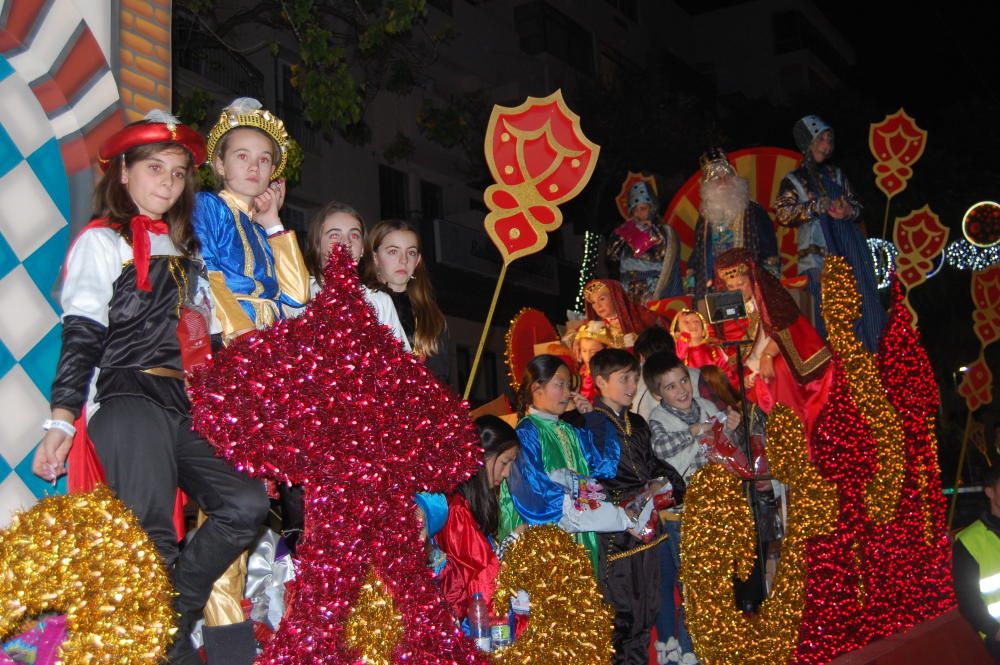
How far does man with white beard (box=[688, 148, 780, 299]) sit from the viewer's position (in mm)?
8867

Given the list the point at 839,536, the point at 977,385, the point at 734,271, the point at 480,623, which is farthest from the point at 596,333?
the point at 977,385

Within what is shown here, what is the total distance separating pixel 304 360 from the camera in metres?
3.15

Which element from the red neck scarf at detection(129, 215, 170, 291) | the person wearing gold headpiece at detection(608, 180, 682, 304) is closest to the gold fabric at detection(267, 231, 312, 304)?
the red neck scarf at detection(129, 215, 170, 291)

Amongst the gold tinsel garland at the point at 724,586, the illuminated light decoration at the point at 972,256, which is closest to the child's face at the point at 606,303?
the gold tinsel garland at the point at 724,586

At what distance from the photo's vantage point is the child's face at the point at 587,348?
26.1ft

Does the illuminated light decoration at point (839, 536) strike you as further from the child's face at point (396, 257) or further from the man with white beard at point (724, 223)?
the child's face at point (396, 257)

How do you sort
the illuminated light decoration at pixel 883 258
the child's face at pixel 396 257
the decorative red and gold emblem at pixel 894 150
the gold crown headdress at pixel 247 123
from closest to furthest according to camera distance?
the gold crown headdress at pixel 247 123 → the child's face at pixel 396 257 → the decorative red and gold emblem at pixel 894 150 → the illuminated light decoration at pixel 883 258

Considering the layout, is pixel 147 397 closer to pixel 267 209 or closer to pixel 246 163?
pixel 246 163

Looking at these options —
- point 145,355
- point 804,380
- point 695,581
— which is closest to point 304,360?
point 145,355

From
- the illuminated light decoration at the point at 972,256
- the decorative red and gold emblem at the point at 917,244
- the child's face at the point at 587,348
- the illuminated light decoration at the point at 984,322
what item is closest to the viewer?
the child's face at the point at 587,348

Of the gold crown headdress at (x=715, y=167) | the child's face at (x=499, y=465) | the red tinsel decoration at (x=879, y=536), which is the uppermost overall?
the gold crown headdress at (x=715, y=167)

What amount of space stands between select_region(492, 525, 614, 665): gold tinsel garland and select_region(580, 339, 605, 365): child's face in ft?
11.2

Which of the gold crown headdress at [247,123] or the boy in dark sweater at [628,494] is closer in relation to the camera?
the gold crown headdress at [247,123]

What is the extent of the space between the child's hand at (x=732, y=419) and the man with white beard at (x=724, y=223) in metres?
2.09
